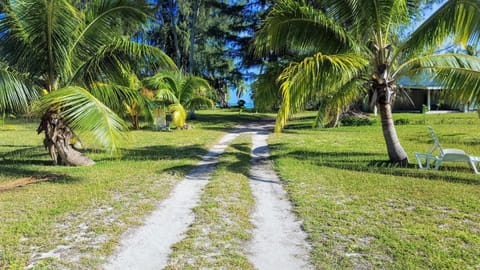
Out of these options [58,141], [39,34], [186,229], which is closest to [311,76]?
[186,229]

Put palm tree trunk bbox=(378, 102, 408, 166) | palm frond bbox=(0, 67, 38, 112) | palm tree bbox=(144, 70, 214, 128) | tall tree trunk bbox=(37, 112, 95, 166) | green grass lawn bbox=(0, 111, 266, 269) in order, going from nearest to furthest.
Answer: green grass lawn bbox=(0, 111, 266, 269) → palm frond bbox=(0, 67, 38, 112) → tall tree trunk bbox=(37, 112, 95, 166) → palm tree trunk bbox=(378, 102, 408, 166) → palm tree bbox=(144, 70, 214, 128)

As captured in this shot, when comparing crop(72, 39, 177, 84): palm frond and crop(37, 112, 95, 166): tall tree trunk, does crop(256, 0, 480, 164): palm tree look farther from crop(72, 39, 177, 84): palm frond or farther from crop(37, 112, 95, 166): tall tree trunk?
crop(37, 112, 95, 166): tall tree trunk

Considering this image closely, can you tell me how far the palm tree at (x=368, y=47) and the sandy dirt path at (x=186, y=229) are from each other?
1.96 m

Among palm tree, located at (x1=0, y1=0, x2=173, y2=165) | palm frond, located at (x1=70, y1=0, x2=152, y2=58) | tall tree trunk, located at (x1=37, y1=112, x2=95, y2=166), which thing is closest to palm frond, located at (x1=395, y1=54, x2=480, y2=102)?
palm tree, located at (x1=0, y1=0, x2=173, y2=165)

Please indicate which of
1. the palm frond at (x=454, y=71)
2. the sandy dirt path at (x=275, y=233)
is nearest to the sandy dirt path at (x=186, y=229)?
the sandy dirt path at (x=275, y=233)

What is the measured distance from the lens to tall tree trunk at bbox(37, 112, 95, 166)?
7.65 meters

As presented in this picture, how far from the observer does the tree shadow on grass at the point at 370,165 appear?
6.82 metres

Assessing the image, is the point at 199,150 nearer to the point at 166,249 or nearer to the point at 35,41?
the point at 35,41

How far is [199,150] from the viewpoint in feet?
35.2

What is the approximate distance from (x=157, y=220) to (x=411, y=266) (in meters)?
3.08

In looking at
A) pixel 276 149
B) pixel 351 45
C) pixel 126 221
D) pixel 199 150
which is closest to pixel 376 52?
pixel 351 45

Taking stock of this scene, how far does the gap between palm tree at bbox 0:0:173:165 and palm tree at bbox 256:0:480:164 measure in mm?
2805

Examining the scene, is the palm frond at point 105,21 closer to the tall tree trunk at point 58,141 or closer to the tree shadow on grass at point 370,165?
the tall tree trunk at point 58,141

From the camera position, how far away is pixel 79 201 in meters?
5.32
